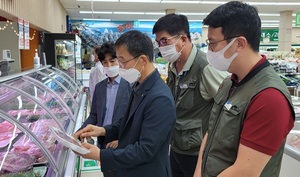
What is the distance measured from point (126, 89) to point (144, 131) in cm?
132

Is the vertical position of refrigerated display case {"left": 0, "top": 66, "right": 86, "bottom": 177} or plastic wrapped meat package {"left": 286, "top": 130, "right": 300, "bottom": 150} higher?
refrigerated display case {"left": 0, "top": 66, "right": 86, "bottom": 177}

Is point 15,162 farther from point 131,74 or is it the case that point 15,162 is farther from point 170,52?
point 170,52

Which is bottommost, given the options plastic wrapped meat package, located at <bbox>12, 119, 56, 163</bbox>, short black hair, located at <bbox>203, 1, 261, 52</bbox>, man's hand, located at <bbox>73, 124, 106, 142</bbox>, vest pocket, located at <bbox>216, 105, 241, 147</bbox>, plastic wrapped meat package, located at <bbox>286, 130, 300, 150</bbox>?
plastic wrapped meat package, located at <bbox>286, 130, 300, 150</bbox>

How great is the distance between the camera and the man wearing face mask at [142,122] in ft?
5.02

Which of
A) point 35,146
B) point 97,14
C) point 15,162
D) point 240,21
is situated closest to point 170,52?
point 240,21

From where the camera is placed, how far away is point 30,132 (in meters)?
1.84

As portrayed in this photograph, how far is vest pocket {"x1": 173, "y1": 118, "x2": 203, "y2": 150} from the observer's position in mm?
2244

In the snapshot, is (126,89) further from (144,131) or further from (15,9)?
(15,9)

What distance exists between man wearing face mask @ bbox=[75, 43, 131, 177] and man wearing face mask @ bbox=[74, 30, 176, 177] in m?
0.92

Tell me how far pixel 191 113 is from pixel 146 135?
2.82 ft

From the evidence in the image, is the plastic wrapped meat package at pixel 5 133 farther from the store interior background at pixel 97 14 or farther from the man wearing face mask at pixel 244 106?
the store interior background at pixel 97 14

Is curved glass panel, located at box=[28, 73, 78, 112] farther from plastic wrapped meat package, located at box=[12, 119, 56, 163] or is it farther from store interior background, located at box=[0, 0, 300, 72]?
plastic wrapped meat package, located at box=[12, 119, 56, 163]

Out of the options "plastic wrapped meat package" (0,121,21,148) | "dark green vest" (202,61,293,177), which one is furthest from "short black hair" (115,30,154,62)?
"plastic wrapped meat package" (0,121,21,148)

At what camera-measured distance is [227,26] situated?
1.35 metres
